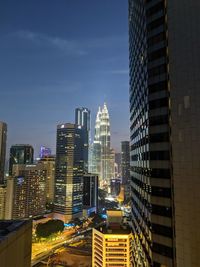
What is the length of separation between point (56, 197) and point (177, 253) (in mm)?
162155

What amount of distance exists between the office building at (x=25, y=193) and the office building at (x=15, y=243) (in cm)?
15915

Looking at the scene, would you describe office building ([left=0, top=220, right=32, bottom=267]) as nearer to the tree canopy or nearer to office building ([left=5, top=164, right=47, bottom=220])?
Result: the tree canopy

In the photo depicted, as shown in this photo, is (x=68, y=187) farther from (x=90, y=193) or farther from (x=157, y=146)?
(x=157, y=146)

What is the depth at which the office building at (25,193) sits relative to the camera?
159m

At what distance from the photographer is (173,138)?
35.5 m

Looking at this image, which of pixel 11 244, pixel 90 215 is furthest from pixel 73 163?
pixel 11 244

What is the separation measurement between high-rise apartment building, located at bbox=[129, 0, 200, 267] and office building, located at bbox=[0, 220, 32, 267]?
82.8 ft

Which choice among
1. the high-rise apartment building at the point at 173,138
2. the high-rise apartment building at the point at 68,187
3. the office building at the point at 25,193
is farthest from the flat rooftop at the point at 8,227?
the high-rise apartment building at the point at 68,187

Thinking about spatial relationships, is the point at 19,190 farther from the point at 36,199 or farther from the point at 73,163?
the point at 73,163

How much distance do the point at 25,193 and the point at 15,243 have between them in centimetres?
16778

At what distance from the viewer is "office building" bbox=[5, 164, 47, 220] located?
521 feet

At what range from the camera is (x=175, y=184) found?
34.2 metres

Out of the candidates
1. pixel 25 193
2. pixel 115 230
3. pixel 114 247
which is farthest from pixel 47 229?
pixel 114 247

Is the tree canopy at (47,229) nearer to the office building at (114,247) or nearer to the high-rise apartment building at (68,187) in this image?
the office building at (114,247)
